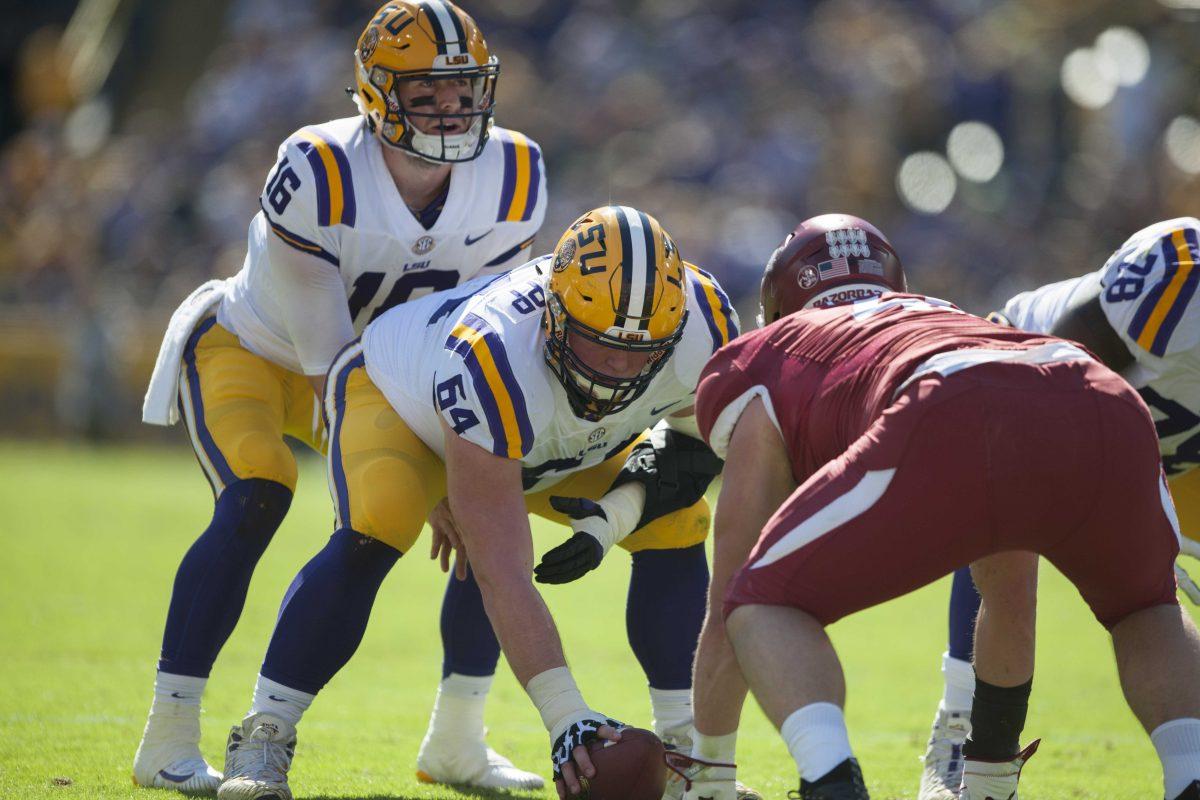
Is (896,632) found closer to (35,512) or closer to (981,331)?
(981,331)

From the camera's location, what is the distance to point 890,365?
9.72ft

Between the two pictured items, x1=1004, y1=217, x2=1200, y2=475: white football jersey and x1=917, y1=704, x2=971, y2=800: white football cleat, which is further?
x1=917, y1=704, x2=971, y2=800: white football cleat

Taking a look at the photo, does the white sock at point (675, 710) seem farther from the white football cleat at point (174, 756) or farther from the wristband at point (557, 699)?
the white football cleat at point (174, 756)

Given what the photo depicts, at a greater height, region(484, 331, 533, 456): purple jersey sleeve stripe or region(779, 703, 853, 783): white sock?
region(484, 331, 533, 456): purple jersey sleeve stripe

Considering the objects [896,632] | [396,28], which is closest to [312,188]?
[396,28]

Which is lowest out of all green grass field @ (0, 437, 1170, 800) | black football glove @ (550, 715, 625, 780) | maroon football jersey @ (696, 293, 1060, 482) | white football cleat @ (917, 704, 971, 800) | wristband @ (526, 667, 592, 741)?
green grass field @ (0, 437, 1170, 800)

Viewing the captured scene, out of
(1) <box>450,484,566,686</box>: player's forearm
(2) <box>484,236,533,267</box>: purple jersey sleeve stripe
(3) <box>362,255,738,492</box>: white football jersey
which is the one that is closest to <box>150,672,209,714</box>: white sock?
(3) <box>362,255,738,492</box>: white football jersey

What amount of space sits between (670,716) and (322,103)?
12.0 m

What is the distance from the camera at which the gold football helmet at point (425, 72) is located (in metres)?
4.58

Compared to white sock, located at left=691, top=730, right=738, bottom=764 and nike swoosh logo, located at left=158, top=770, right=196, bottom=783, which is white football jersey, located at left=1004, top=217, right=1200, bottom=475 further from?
nike swoosh logo, located at left=158, top=770, right=196, bottom=783

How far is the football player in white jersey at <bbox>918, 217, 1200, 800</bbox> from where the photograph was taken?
3.97 meters

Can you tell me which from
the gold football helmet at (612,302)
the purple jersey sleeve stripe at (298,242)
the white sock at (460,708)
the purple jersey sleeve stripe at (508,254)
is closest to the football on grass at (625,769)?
the gold football helmet at (612,302)

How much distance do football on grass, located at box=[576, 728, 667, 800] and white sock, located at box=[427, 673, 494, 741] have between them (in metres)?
1.24

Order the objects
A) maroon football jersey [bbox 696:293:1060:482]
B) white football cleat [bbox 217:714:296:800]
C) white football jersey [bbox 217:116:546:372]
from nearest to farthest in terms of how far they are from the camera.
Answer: maroon football jersey [bbox 696:293:1060:482]
white football cleat [bbox 217:714:296:800]
white football jersey [bbox 217:116:546:372]
